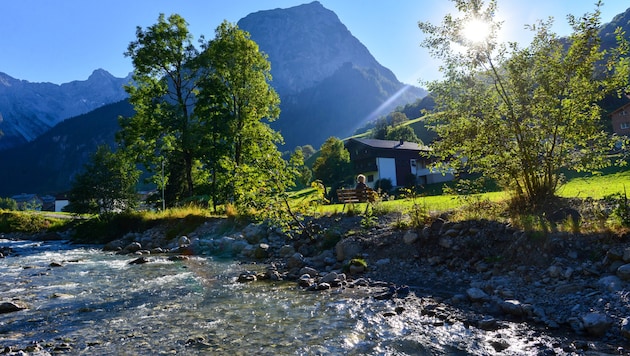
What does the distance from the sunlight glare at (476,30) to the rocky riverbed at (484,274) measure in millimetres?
5743

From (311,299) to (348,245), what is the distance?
14.9 ft

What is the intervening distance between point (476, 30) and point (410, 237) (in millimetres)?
6835

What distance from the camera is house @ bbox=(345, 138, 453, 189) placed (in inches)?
2872

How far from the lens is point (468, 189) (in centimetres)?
1314

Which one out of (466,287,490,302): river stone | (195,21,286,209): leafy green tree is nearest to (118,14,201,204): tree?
(195,21,286,209): leafy green tree

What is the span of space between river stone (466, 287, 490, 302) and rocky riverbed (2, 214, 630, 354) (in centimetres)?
2

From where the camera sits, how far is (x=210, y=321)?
321 inches

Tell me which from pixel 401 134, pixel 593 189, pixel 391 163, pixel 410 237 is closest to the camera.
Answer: pixel 410 237

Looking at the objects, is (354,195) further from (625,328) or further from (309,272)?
(625,328)

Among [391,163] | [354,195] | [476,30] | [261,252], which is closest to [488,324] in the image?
[476,30]

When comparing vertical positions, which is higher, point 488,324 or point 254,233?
point 254,233

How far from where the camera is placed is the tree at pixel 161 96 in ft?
102

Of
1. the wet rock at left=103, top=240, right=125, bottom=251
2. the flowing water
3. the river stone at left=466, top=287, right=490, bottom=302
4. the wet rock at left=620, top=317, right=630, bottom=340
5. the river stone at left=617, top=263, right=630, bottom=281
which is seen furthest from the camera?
the wet rock at left=103, top=240, right=125, bottom=251

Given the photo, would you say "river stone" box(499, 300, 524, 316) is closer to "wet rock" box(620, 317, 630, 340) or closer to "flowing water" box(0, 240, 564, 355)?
"flowing water" box(0, 240, 564, 355)
